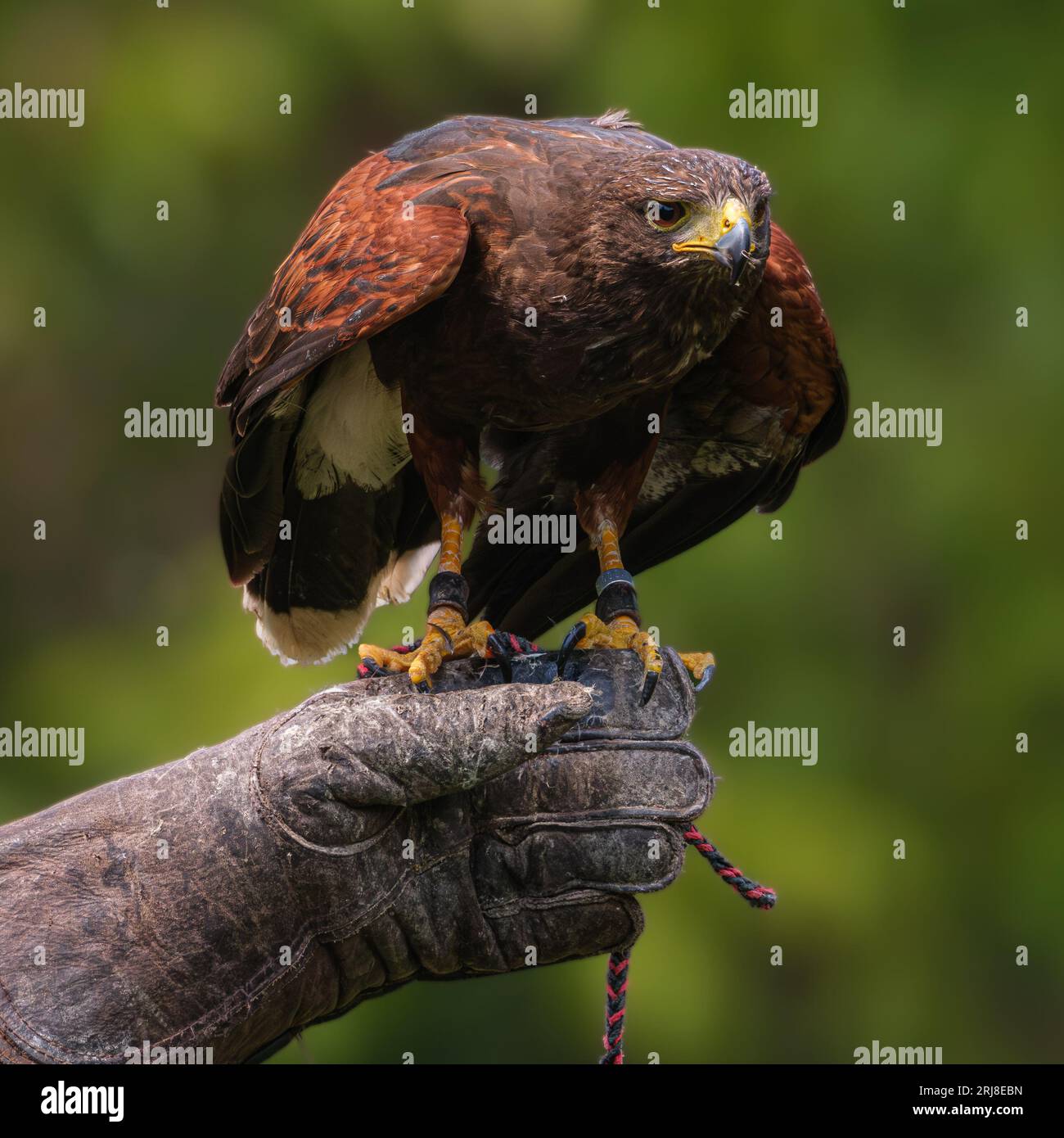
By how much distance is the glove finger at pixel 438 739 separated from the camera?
9.05 ft

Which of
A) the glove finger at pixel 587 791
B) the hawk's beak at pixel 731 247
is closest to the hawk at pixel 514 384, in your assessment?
the hawk's beak at pixel 731 247

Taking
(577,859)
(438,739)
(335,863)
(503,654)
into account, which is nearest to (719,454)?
(503,654)

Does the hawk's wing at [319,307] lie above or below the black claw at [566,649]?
above

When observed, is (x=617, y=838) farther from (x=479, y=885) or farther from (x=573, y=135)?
(x=573, y=135)

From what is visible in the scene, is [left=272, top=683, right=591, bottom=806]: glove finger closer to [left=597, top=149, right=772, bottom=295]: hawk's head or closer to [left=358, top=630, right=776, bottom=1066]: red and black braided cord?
[left=358, top=630, right=776, bottom=1066]: red and black braided cord

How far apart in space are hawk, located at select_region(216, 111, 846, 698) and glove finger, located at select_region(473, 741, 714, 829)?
186mm

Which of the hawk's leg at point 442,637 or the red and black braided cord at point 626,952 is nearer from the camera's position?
the red and black braided cord at point 626,952

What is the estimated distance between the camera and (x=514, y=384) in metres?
3.30

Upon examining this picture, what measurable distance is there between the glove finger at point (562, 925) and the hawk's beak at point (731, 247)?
4.06 ft

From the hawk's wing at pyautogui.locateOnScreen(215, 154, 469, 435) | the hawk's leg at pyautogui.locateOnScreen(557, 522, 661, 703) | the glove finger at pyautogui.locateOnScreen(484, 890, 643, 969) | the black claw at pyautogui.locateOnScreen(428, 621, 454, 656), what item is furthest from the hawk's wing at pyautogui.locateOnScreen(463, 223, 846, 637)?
the glove finger at pyautogui.locateOnScreen(484, 890, 643, 969)

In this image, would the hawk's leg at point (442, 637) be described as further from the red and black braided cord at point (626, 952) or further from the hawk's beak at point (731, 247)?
the hawk's beak at point (731, 247)

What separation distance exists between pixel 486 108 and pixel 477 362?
175 inches

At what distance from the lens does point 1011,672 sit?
6879mm

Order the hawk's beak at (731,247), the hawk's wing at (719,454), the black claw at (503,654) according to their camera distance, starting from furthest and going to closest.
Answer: the hawk's wing at (719,454) → the black claw at (503,654) → the hawk's beak at (731,247)
